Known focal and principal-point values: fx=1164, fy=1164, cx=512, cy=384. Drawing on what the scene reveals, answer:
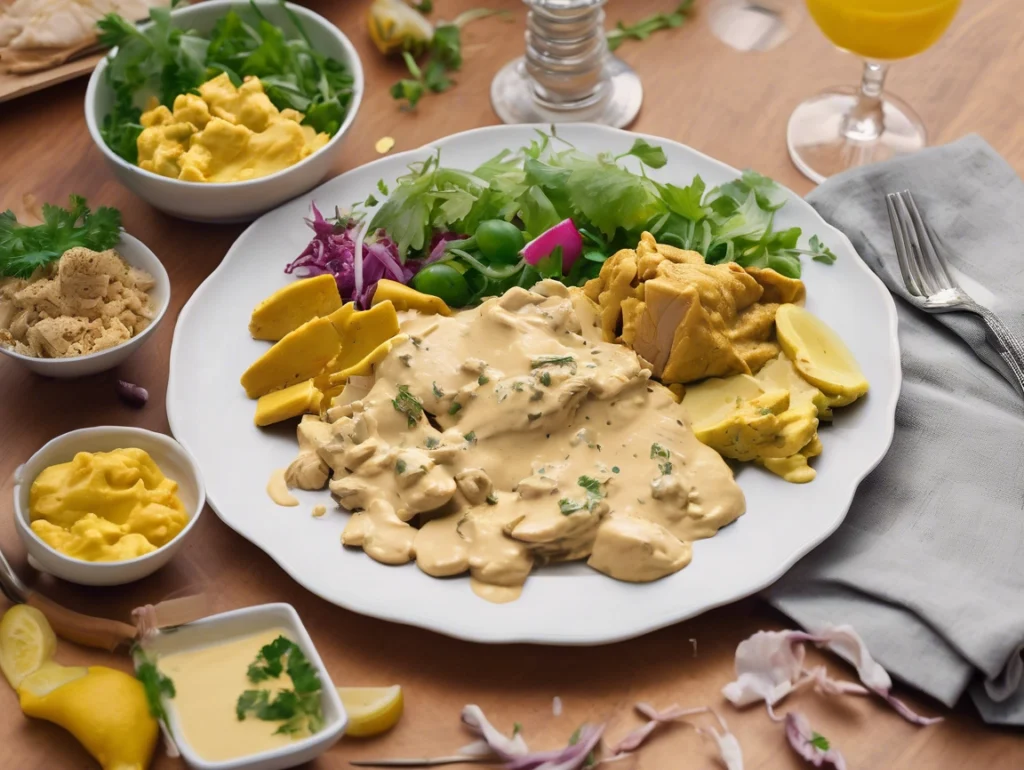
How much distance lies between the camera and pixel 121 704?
2434 millimetres

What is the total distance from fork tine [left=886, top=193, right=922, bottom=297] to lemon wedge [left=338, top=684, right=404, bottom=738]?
1.85m

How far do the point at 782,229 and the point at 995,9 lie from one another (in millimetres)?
1708

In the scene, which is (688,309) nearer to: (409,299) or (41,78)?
(409,299)

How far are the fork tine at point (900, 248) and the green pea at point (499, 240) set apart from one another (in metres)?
1.10

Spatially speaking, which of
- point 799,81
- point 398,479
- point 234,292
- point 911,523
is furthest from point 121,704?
point 799,81

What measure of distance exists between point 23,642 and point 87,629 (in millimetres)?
145

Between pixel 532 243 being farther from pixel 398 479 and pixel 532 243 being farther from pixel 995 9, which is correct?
pixel 995 9

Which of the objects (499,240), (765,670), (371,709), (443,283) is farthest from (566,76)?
(371,709)

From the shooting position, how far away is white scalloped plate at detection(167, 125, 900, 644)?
256cm

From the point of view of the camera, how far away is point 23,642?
2631 mm

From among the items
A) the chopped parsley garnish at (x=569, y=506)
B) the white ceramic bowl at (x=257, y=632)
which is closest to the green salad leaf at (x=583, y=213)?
the chopped parsley garnish at (x=569, y=506)

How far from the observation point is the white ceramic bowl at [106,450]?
258 centimetres

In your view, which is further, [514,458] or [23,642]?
[514,458]

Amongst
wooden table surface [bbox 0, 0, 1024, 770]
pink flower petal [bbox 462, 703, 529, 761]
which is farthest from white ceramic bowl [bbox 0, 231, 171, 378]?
pink flower petal [bbox 462, 703, 529, 761]
